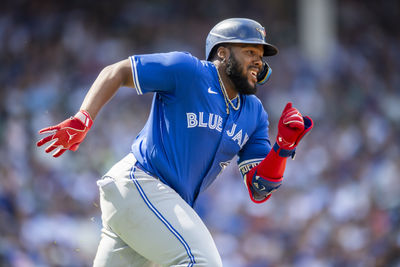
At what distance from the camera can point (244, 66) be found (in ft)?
13.4

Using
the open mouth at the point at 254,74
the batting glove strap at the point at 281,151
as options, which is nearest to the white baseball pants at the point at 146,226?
the batting glove strap at the point at 281,151

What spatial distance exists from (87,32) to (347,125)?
16.7ft

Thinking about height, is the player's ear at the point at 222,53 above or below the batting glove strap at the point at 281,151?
above

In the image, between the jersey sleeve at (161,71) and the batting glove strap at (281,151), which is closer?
the jersey sleeve at (161,71)

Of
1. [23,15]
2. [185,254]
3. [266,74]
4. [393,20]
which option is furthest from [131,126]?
[393,20]

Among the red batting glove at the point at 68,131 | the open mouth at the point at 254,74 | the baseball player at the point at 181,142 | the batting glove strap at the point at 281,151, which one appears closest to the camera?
the red batting glove at the point at 68,131

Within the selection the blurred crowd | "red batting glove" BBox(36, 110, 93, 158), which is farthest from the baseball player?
the blurred crowd

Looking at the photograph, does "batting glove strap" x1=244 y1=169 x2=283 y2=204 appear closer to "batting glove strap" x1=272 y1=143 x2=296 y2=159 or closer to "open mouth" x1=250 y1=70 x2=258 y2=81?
"batting glove strap" x1=272 y1=143 x2=296 y2=159

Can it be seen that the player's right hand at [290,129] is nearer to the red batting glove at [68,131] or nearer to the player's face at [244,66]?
the player's face at [244,66]

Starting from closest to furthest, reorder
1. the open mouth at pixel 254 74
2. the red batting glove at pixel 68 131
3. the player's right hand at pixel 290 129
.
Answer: the red batting glove at pixel 68 131
the player's right hand at pixel 290 129
the open mouth at pixel 254 74

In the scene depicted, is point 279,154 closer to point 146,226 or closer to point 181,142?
point 181,142

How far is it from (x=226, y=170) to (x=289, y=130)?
19.8 ft

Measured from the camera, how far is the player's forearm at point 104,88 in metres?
3.62

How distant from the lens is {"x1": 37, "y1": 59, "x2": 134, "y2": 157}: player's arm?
11.4 feet
